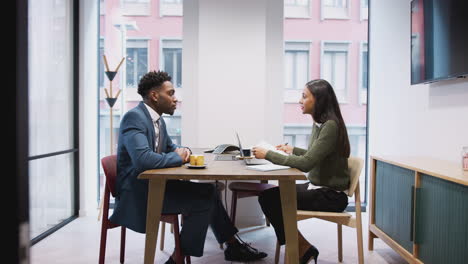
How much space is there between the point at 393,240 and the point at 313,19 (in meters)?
3.63

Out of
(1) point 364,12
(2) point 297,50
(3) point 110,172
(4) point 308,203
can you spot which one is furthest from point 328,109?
(2) point 297,50

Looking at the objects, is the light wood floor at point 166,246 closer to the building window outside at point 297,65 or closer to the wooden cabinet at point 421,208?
the wooden cabinet at point 421,208

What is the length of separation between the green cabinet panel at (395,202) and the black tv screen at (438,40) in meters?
0.70

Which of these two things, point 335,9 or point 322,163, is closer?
point 322,163

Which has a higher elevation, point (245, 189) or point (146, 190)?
point (146, 190)

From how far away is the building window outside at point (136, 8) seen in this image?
15.1 feet

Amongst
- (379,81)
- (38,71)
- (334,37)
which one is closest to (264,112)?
(379,81)

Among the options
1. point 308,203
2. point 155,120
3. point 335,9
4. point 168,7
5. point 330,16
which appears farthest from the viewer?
point 330,16

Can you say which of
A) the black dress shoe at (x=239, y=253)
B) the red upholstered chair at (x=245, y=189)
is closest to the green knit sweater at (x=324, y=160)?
the red upholstered chair at (x=245, y=189)

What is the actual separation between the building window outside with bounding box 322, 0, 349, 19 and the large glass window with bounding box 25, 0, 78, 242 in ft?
10.8

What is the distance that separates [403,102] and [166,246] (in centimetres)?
233

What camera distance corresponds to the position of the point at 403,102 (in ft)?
10.8

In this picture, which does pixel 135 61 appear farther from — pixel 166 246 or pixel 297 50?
pixel 166 246

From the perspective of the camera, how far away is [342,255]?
273 centimetres
